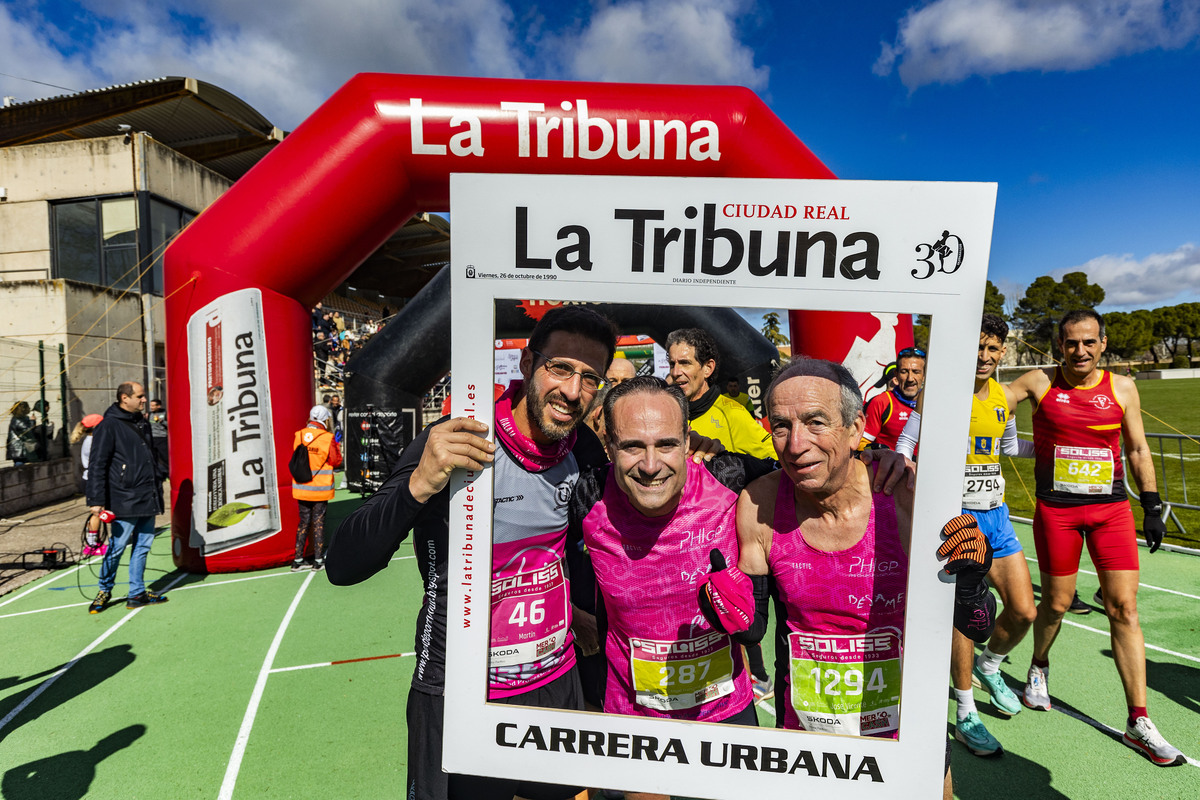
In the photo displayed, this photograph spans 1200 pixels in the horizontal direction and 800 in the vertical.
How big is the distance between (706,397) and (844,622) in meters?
1.84

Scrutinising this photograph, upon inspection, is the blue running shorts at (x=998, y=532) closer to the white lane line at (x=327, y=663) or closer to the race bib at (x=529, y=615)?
the race bib at (x=529, y=615)

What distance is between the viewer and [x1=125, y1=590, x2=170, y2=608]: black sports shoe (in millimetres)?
5492

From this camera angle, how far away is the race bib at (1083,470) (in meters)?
3.38

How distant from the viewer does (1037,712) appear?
3504mm

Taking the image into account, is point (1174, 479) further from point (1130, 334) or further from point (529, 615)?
point (1130, 334)

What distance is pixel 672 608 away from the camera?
5.80ft

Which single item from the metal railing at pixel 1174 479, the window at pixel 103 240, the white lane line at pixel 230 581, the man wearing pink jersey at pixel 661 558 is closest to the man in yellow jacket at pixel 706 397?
the man wearing pink jersey at pixel 661 558

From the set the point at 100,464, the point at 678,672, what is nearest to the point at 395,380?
the point at 100,464

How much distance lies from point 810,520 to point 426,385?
28.4ft

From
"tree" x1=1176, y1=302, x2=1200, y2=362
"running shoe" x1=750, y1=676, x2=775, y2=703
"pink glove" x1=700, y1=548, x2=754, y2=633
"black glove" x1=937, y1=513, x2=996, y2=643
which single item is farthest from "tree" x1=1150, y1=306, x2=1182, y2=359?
"pink glove" x1=700, y1=548, x2=754, y2=633

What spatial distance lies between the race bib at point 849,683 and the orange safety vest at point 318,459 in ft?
18.1

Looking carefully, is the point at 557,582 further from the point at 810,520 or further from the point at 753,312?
the point at 753,312

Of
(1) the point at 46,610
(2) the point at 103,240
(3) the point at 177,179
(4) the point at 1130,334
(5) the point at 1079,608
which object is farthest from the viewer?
(4) the point at 1130,334

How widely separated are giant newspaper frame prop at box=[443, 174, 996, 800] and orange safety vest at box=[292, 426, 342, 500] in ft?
17.1
